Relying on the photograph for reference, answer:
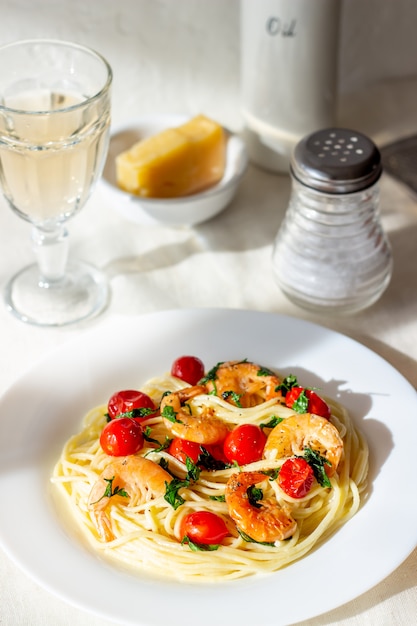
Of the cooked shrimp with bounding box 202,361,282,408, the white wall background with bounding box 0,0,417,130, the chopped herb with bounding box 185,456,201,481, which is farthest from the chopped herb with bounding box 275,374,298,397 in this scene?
the white wall background with bounding box 0,0,417,130

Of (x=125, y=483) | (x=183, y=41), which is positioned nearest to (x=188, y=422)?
(x=125, y=483)

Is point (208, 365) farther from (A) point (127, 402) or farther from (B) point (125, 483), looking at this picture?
(B) point (125, 483)

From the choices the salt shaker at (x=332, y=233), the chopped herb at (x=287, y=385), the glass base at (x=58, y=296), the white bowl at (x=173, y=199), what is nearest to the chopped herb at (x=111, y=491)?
the chopped herb at (x=287, y=385)

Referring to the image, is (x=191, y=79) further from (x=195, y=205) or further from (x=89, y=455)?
(x=89, y=455)

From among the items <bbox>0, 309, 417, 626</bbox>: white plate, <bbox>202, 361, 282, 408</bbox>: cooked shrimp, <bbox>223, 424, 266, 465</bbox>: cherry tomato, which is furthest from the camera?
<bbox>202, 361, 282, 408</bbox>: cooked shrimp

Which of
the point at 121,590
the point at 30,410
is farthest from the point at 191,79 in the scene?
the point at 121,590

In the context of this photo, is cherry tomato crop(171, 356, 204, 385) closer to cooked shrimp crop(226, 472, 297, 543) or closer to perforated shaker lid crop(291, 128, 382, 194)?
cooked shrimp crop(226, 472, 297, 543)
